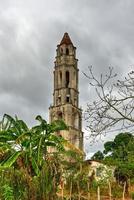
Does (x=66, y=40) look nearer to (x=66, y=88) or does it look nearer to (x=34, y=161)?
(x=66, y=88)

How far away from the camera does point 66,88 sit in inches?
2206

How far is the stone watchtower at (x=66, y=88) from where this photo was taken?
53.7 m

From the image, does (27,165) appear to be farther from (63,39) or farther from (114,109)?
(63,39)

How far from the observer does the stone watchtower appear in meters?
53.7

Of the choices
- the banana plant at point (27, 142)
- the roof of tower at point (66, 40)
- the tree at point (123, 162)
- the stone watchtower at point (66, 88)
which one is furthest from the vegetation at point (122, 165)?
the roof of tower at point (66, 40)

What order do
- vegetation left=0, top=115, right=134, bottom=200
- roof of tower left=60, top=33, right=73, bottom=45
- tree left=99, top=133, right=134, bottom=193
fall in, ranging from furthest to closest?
roof of tower left=60, top=33, right=73, bottom=45 < tree left=99, top=133, right=134, bottom=193 < vegetation left=0, top=115, right=134, bottom=200

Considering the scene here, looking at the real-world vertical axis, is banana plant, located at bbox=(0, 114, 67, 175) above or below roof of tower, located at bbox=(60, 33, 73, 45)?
below

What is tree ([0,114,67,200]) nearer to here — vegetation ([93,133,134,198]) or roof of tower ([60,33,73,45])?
vegetation ([93,133,134,198])

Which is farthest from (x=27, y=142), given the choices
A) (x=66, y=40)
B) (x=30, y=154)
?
(x=66, y=40)

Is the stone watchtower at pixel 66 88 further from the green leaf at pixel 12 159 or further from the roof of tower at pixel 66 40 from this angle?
the green leaf at pixel 12 159

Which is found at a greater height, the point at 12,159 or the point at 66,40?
the point at 66,40

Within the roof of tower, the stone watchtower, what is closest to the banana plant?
the stone watchtower

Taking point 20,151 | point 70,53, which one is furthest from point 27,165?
point 70,53

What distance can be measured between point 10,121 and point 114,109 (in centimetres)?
1037
